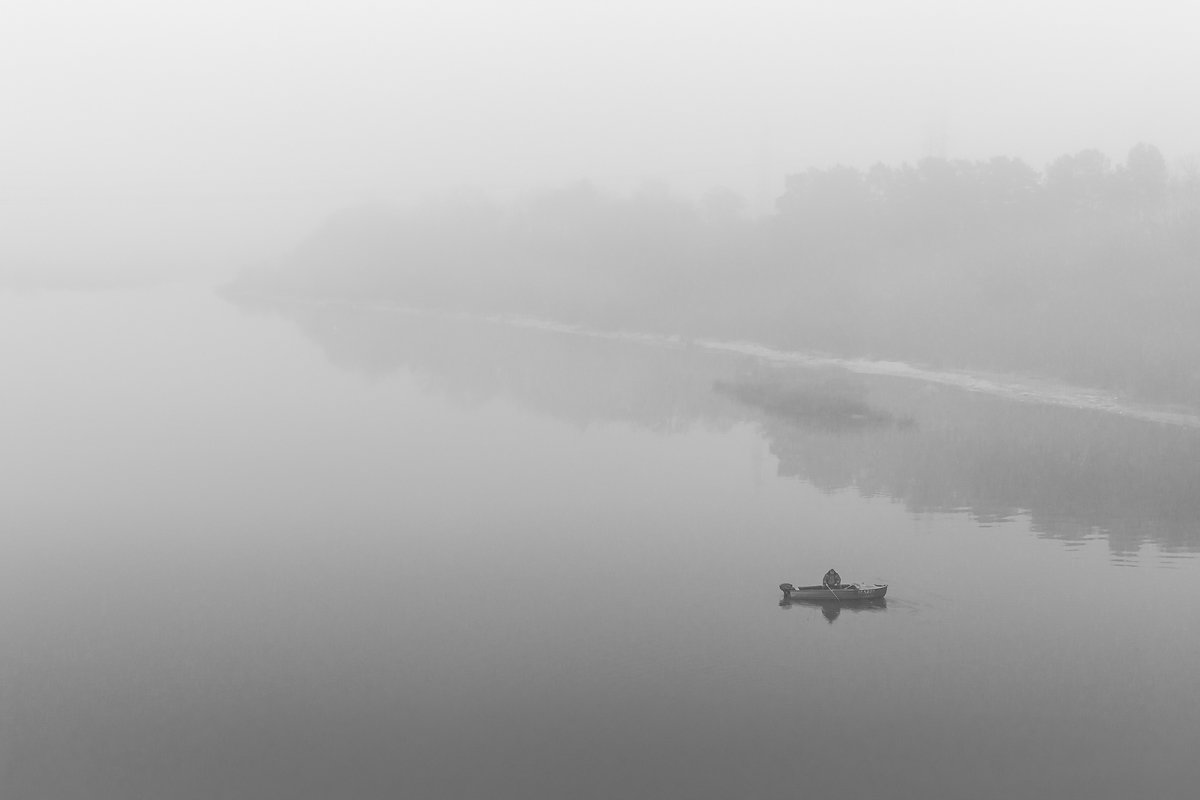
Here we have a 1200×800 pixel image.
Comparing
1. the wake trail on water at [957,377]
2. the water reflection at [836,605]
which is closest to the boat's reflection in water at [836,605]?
the water reflection at [836,605]

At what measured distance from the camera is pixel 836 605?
39.5 m

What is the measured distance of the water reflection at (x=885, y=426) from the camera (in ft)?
178

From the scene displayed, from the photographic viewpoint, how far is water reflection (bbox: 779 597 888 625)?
3912 centimetres

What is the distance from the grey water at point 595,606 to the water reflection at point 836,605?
0.66ft

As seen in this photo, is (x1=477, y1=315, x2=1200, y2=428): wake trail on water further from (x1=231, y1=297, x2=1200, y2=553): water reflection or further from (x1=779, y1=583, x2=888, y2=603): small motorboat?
(x1=779, y1=583, x2=888, y2=603): small motorboat

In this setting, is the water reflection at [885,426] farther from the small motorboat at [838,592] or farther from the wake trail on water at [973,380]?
the small motorboat at [838,592]

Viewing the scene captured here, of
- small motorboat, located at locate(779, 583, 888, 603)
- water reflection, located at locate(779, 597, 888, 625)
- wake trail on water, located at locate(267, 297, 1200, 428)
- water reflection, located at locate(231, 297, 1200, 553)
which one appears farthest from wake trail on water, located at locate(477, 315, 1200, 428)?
water reflection, located at locate(779, 597, 888, 625)

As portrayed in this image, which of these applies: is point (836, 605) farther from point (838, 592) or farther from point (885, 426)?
point (885, 426)

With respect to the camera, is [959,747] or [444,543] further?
[444,543]

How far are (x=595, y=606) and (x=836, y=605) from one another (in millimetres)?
10057

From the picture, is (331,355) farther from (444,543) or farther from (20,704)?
(20,704)

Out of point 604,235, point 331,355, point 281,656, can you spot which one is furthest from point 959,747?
point 604,235

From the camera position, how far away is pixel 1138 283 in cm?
10069

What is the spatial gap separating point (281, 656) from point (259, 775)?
296 inches
